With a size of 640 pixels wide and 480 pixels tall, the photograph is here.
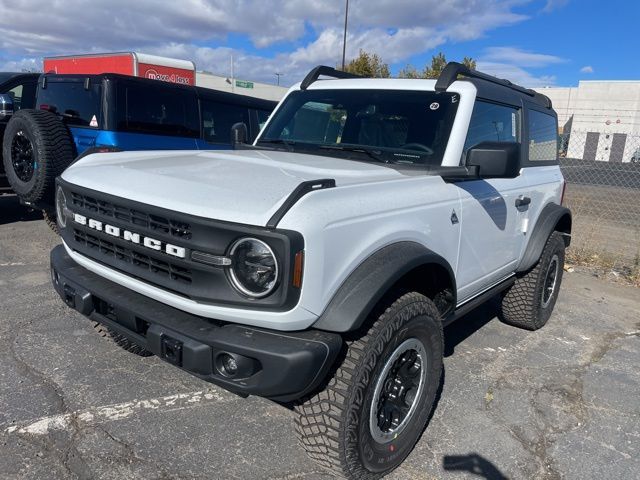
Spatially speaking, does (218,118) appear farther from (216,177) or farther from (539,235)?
(216,177)

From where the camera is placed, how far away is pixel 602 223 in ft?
35.5

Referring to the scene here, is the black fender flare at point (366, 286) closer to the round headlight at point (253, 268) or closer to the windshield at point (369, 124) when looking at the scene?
the round headlight at point (253, 268)

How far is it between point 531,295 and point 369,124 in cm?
217

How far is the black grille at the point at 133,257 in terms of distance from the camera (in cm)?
227

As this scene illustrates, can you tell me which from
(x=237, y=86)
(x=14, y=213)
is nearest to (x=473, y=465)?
(x=14, y=213)

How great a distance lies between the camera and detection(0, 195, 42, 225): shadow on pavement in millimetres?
7699

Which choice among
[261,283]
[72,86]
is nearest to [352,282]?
[261,283]

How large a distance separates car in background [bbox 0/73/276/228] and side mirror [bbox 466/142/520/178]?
3.69m

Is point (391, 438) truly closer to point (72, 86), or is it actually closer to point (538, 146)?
point (538, 146)

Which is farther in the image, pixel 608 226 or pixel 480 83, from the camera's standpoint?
pixel 608 226

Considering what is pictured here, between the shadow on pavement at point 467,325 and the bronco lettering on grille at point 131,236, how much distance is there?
2.58 metres

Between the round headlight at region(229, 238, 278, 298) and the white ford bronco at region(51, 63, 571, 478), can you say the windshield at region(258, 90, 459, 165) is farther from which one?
the round headlight at region(229, 238, 278, 298)

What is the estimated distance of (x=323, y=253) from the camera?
2.07 metres

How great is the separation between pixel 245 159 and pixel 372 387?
4.67ft
